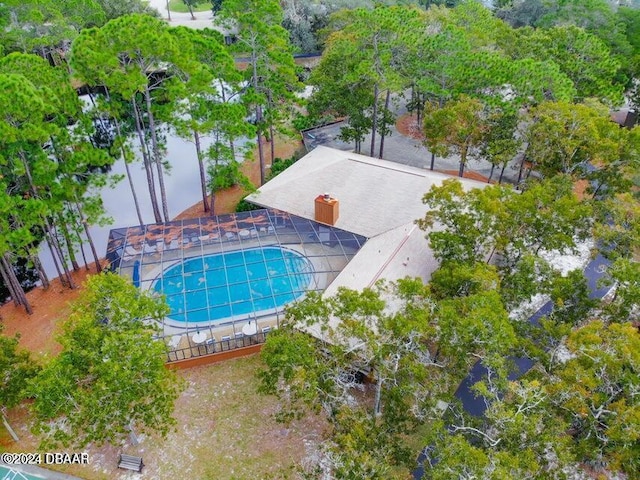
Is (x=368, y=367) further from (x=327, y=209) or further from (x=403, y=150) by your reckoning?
(x=403, y=150)

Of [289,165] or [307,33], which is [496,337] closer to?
[289,165]

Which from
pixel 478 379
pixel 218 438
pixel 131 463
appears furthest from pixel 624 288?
pixel 131 463

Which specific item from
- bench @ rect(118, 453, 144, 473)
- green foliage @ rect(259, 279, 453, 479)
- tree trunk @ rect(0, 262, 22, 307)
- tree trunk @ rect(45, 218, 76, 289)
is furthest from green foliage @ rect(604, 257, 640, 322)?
tree trunk @ rect(0, 262, 22, 307)

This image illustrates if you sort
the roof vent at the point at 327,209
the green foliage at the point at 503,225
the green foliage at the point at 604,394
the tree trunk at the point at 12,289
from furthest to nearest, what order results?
the roof vent at the point at 327,209
the tree trunk at the point at 12,289
the green foliage at the point at 503,225
the green foliage at the point at 604,394

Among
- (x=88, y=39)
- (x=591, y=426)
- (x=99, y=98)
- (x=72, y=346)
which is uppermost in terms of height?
(x=88, y=39)

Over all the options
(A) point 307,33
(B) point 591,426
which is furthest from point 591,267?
(A) point 307,33

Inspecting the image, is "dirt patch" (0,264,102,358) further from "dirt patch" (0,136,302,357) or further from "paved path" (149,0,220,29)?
"paved path" (149,0,220,29)

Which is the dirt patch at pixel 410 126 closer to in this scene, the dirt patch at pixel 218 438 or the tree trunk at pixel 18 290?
the dirt patch at pixel 218 438

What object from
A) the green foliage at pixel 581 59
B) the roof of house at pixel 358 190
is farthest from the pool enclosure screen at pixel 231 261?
the green foliage at pixel 581 59
